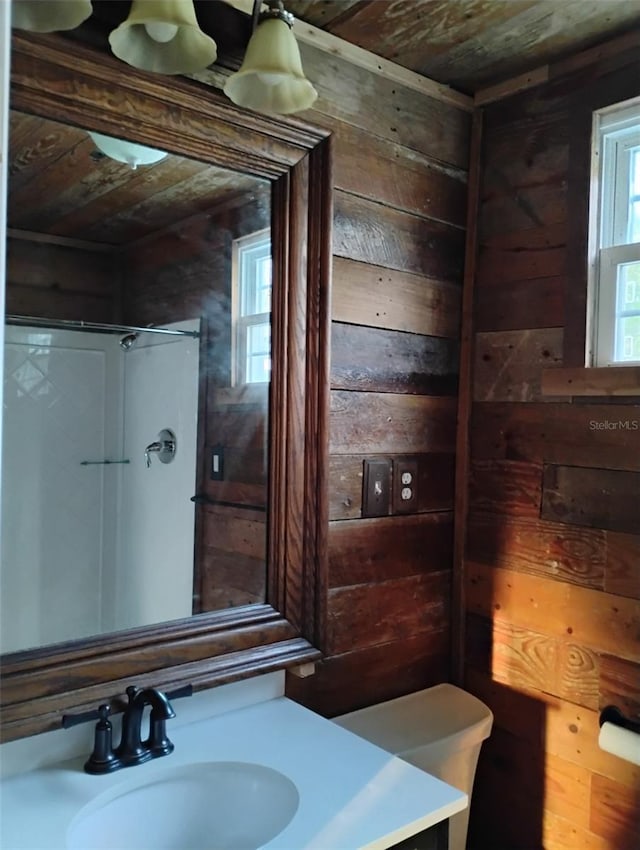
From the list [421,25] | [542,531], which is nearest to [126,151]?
[421,25]

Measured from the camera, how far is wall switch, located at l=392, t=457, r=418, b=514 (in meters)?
1.68

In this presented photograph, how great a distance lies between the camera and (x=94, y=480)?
128cm

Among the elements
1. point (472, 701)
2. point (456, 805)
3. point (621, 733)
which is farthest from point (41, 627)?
point (621, 733)

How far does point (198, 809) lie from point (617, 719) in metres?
0.94

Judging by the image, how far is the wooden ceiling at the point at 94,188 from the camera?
1.15 metres

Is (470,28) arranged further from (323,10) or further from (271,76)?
(271,76)

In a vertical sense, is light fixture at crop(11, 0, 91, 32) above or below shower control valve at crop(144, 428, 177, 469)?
above

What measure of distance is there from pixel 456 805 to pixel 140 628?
0.63 meters

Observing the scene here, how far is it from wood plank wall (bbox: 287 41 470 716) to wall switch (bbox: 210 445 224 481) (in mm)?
253

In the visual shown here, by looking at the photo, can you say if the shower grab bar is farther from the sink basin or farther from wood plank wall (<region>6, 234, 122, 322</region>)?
the sink basin

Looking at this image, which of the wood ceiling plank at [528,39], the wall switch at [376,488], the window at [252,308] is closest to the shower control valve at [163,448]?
the window at [252,308]

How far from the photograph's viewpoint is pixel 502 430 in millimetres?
1762

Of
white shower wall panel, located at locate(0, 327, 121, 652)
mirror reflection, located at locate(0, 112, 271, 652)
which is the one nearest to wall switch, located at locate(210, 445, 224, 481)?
mirror reflection, located at locate(0, 112, 271, 652)

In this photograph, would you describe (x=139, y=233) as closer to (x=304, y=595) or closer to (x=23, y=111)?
(x=23, y=111)
